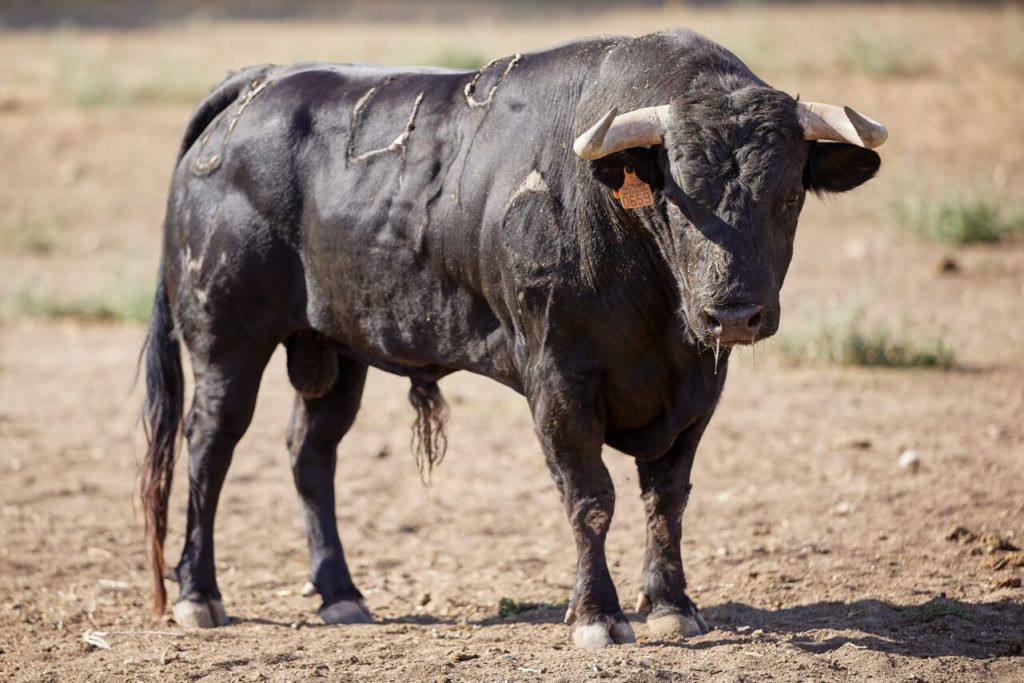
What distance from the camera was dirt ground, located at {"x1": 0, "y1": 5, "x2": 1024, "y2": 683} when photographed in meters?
5.34

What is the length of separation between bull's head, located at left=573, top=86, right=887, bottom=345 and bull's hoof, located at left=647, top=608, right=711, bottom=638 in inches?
48.0

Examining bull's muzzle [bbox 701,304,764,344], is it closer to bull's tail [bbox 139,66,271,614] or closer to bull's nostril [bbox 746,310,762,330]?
bull's nostril [bbox 746,310,762,330]

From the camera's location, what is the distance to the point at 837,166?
5.08 m

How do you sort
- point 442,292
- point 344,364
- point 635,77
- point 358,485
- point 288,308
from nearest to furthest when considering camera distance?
point 635,77 < point 442,292 < point 288,308 < point 344,364 < point 358,485

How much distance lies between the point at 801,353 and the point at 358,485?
3.57 meters

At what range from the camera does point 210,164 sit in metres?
6.35

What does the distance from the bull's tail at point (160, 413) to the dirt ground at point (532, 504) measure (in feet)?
0.94

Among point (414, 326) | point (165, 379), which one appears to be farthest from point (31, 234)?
point (414, 326)

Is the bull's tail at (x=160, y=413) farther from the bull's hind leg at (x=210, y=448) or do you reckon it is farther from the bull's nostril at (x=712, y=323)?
the bull's nostril at (x=712, y=323)

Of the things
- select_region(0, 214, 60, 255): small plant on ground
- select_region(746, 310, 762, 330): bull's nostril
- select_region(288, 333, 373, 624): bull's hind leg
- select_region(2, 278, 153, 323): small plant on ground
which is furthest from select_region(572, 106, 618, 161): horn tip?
select_region(0, 214, 60, 255): small plant on ground

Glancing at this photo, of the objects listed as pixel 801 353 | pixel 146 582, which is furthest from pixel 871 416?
pixel 146 582

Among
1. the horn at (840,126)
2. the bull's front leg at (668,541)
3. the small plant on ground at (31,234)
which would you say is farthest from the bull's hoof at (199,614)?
the small plant on ground at (31,234)

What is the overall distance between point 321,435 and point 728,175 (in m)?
2.60

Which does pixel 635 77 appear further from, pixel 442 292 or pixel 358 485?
pixel 358 485
